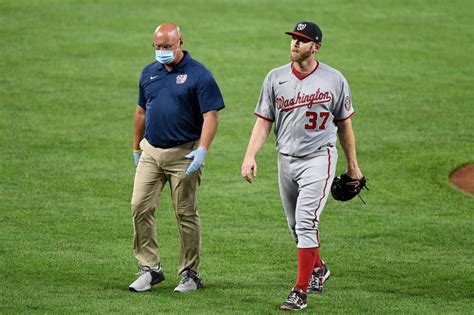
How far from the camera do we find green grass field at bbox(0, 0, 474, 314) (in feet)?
29.8

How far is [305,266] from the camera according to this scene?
8320 millimetres

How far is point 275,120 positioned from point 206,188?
491 centimetres

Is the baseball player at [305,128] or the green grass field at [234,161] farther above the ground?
the baseball player at [305,128]

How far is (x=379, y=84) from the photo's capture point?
1919 cm

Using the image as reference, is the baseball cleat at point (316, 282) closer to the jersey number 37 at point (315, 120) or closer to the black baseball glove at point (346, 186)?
the black baseball glove at point (346, 186)

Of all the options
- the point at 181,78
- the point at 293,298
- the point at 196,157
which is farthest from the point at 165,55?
the point at 293,298

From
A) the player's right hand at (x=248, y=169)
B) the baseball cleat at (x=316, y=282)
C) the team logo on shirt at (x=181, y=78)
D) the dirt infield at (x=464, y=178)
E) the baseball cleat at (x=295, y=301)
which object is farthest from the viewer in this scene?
the dirt infield at (x=464, y=178)

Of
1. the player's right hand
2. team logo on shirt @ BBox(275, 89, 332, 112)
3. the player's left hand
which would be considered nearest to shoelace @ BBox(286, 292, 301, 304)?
the player's right hand

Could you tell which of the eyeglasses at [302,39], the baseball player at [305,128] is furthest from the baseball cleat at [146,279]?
the eyeglasses at [302,39]

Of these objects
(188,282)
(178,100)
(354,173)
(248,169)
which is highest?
(178,100)

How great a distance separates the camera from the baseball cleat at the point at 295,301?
816 cm

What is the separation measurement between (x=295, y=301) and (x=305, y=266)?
299 mm

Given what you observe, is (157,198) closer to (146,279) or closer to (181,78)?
(146,279)

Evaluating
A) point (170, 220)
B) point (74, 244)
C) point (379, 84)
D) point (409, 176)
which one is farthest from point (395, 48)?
point (74, 244)
